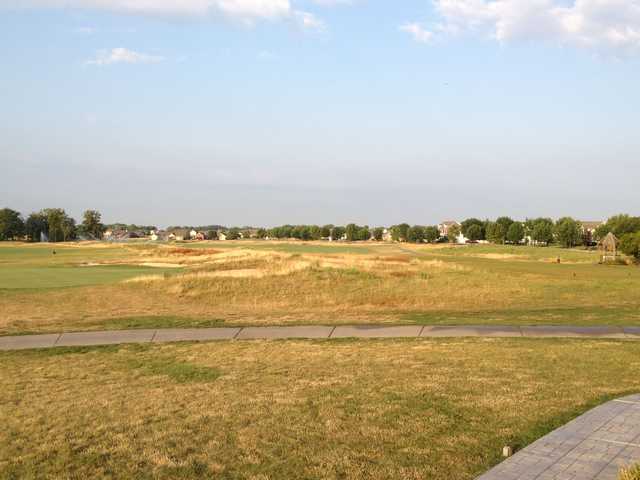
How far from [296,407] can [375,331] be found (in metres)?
8.17

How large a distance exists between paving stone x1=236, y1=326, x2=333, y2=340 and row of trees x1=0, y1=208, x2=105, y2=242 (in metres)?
175

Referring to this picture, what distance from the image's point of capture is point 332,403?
8258mm

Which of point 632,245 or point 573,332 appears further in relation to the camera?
point 632,245

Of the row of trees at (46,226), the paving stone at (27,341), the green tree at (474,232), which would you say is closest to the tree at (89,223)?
the row of trees at (46,226)

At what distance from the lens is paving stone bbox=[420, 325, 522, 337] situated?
15226mm

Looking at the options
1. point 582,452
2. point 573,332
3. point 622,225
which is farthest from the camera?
point 622,225

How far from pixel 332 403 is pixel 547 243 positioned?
17838cm

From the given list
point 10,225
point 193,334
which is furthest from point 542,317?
point 10,225

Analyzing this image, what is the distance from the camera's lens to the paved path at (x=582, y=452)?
5516mm

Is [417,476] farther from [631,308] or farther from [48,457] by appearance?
[631,308]

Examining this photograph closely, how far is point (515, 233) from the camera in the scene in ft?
562

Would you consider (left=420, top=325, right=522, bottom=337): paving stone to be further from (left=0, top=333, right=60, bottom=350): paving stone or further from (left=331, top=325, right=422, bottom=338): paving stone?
(left=0, top=333, right=60, bottom=350): paving stone

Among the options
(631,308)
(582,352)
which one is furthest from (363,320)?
(631,308)

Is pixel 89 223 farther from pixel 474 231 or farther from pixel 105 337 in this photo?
pixel 105 337
